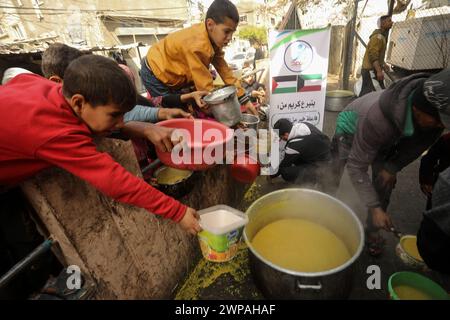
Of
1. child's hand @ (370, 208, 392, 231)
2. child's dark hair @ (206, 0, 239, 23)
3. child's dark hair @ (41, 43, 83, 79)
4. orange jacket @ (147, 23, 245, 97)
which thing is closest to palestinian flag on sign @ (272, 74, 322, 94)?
orange jacket @ (147, 23, 245, 97)

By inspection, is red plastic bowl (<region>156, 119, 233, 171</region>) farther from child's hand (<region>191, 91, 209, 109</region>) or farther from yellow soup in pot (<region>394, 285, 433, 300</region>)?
yellow soup in pot (<region>394, 285, 433, 300</region>)

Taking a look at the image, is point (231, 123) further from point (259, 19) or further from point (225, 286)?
point (259, 19)

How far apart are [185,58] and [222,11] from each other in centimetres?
62

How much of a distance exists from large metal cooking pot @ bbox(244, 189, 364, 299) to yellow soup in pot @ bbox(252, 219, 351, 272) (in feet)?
0.19

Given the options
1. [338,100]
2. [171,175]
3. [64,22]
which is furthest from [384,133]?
[64,22]

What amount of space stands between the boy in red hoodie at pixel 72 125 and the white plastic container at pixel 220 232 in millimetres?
464

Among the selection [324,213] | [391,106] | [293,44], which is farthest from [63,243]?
[293,44]

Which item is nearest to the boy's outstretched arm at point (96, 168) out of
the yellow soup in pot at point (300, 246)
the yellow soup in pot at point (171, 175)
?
the yellow soup in pot at point (171, 175)

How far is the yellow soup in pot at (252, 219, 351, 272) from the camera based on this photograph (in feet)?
6.51

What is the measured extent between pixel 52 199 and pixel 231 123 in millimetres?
1593

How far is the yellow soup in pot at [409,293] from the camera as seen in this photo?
191 cm

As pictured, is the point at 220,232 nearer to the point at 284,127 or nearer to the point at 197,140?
the point at 197,140

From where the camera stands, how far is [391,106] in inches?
73.3

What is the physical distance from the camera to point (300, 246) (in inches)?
84.8
